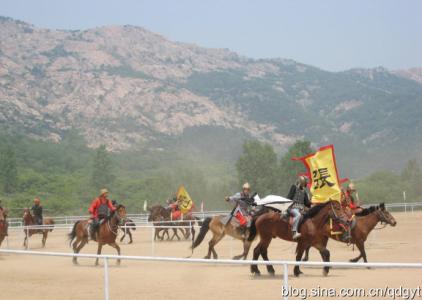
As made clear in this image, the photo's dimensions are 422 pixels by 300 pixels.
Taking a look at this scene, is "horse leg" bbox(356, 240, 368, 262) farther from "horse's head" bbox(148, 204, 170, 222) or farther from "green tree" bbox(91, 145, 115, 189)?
"green tree" bbox(91, 145, 115, 189)

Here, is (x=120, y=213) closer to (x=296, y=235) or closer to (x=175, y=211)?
(x=296, y=235)

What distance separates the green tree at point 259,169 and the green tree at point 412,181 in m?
17.0

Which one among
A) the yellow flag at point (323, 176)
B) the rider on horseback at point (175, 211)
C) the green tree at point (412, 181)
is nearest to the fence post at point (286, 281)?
the yellow flag at point (323, 176)

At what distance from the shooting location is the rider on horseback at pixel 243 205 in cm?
1970

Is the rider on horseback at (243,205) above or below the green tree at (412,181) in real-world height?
below

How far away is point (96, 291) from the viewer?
10484 millimetres

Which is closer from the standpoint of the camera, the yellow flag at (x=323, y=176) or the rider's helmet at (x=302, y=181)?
the rider's helmet at (x=302, y=181)

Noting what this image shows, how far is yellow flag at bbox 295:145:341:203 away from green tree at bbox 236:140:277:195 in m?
75.5

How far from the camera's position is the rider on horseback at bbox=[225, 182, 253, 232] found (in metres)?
19.7

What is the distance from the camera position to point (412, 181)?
92.8 meters

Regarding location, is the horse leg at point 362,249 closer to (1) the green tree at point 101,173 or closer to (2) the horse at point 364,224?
(2) the horse at point 364,224

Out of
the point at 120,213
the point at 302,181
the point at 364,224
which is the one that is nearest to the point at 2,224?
the point at 120,213

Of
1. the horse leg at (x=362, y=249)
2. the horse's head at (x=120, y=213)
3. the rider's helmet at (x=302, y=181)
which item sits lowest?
the horse leg at (x=362, y=249)

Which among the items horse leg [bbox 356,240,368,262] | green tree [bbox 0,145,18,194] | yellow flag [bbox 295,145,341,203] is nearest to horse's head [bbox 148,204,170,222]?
horse leg [bbox 356,240,368,262]
